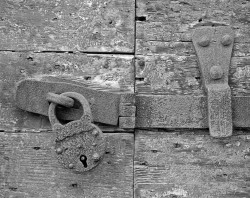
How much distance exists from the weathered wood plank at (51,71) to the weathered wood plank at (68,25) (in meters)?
0.03

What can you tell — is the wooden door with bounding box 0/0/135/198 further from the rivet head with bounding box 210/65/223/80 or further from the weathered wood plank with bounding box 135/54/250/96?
the rivet head with bounding box 210/65/223/80

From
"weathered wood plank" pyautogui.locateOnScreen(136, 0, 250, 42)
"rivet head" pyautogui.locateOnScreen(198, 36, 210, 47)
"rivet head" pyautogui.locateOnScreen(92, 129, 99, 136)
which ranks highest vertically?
"weathered wood plank" pyautogui.locateOnScreen(136, 0, 250, 42)

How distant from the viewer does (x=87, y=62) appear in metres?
1.22

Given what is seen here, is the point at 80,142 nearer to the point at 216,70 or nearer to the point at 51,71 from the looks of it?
the point at 51,71

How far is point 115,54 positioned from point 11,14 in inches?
14.6

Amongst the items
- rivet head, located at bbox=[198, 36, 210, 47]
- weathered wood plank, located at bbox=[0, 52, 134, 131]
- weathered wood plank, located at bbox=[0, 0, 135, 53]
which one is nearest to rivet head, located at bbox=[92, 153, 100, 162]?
weathered wood plank, located at bbox=[0, 52, 134, 131]

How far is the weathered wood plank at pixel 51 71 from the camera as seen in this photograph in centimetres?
120

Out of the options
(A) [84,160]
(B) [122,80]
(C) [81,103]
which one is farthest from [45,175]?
(B) [122,80]

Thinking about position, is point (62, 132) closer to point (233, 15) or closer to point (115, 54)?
point (115, 54)

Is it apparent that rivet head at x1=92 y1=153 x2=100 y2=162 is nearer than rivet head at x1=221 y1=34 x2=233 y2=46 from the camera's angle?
Yes

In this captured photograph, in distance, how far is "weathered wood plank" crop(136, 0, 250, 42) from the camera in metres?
1.24

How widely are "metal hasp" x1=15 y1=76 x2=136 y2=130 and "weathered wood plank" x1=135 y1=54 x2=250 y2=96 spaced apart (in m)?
0.10

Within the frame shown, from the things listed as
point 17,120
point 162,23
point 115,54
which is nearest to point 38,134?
point 17,120

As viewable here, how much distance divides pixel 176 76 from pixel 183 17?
0.20 meters
